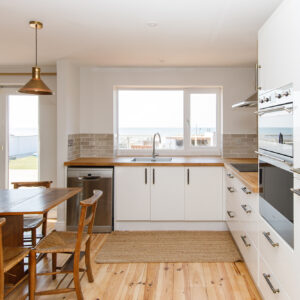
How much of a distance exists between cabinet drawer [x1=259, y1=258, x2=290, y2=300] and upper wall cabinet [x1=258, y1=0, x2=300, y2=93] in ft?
3.98

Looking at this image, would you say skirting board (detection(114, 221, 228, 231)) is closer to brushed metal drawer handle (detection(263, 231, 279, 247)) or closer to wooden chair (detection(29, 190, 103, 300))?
wooden chair (detection(29, 190, 103, 300))

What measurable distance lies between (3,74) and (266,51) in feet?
13.2

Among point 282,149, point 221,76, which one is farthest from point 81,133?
point 282,149

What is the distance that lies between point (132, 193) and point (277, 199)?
2.53 m

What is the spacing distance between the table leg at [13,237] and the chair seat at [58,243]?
0.28 metres

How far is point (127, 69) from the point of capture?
4.89 m

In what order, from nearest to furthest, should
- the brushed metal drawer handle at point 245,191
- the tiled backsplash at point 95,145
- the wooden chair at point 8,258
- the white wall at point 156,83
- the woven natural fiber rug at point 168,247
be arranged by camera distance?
the wooden chair at point 8,258, the brushed metal drawer handle at point 245,191, the woven natural fiber rug at point 168,247, the white wall at point 156,83, the tiled backsplash at point 95,145

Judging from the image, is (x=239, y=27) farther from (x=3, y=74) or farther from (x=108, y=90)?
Answer: (x=3, y=74)

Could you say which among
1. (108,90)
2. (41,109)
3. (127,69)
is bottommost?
(41,109)

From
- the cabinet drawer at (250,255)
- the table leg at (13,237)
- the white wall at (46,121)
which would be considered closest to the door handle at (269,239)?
the cabinet drawer at (250,255)

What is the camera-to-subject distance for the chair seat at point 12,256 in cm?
201

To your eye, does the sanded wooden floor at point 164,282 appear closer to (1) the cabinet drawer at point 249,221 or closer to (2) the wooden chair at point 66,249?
(2) the wooden chair at point 66,249

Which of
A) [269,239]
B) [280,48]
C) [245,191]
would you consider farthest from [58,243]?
[280,48]

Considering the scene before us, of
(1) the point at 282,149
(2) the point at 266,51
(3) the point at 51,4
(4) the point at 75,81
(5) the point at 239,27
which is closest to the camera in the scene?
(1) the point at 282,149
